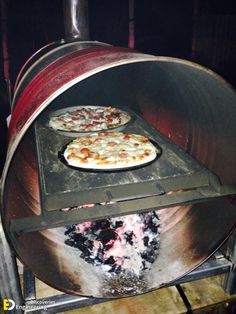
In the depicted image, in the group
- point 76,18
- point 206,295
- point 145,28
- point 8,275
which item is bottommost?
point 206,295

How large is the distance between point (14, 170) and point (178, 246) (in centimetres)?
166

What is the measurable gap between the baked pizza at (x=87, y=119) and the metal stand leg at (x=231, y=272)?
5.52 feet

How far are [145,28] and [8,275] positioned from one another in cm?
551

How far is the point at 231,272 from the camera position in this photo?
2.65m

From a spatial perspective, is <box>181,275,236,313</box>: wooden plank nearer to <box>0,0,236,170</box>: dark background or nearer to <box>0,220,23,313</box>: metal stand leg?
<box>0,220,23,313</box>: metal stand leg

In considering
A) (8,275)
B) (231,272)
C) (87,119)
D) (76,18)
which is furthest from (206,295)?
Answer: (76,18)

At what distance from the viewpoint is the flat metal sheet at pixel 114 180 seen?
193cm

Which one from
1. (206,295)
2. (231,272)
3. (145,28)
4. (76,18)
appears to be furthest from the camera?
(145,28)

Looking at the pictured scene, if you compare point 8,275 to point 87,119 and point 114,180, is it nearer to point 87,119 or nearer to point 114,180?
point 114,180

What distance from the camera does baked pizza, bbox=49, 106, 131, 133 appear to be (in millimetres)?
3384

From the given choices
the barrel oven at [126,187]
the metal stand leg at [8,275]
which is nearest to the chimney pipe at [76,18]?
the barrel oven at [126,187]

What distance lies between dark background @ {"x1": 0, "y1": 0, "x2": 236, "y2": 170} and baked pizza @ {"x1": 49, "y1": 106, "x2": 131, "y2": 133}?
2165mm

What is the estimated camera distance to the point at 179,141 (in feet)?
10.6

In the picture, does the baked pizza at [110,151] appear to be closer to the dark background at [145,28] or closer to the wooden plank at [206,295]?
the wooden plank at [206,295]
